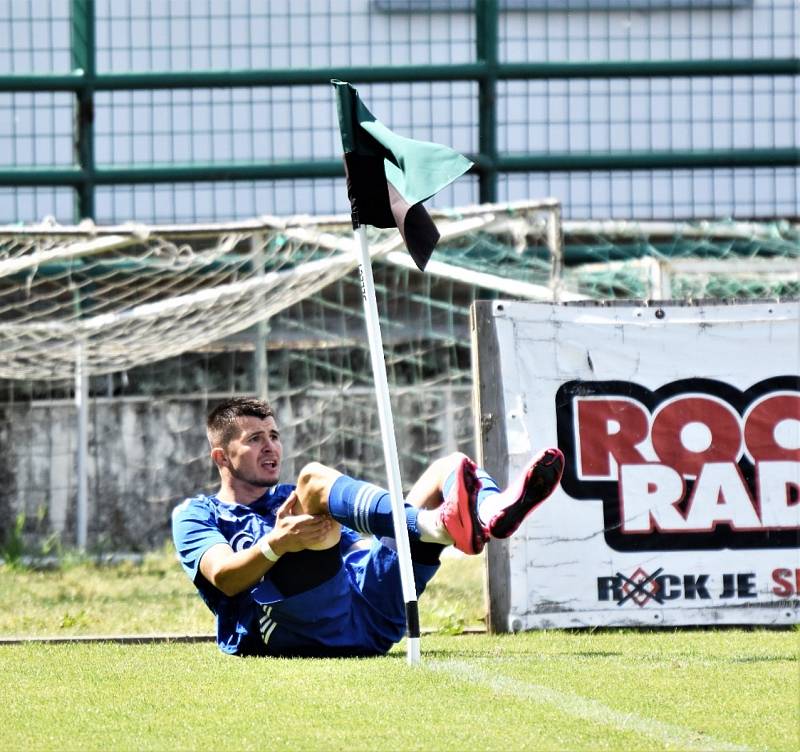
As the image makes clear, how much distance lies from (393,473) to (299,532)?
373mm

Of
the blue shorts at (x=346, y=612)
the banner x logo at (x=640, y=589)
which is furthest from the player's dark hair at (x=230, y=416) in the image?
the banner x logo at (x=640, y=589)

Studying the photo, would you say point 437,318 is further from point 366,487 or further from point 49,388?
point 366,487

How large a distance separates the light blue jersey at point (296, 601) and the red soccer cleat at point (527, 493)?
890mm

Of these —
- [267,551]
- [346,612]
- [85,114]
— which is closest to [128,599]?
[346,612]

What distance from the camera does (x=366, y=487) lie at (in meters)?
4.97

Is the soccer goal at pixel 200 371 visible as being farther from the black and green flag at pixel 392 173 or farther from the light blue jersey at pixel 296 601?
the black and green flag at pixel 392 173

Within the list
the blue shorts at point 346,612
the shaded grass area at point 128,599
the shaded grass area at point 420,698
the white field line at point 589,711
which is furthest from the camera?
the shaded grass area at point 128,599

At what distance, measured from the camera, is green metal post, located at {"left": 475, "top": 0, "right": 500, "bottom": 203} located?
11289 millimetres

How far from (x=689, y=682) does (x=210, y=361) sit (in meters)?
7.91

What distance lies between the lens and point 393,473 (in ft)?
16.1

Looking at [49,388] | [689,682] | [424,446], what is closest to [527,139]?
[424,446]

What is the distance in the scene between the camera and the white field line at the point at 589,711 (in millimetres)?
3559

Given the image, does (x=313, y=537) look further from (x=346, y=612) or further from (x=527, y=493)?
(x=527, y=493)

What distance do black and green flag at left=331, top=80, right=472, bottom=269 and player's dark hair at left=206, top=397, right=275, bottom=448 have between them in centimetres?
91
